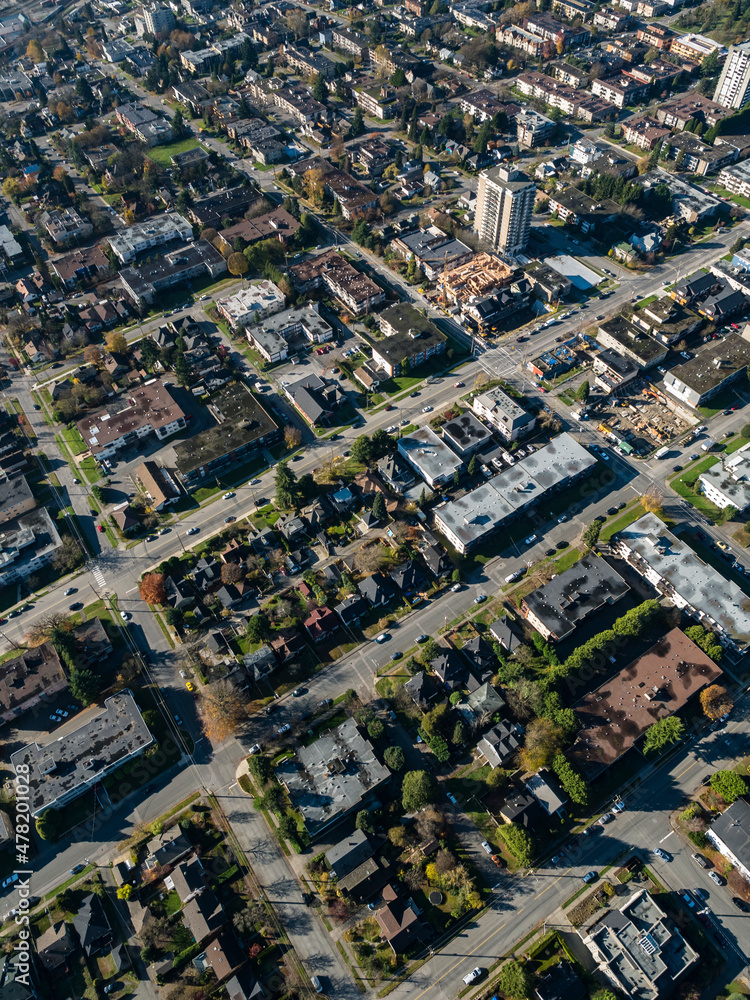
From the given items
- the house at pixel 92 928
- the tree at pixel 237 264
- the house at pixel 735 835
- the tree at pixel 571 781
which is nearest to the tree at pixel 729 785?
the house at pixel 735 835

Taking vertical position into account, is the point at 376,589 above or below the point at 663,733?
above

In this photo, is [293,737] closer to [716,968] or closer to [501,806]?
[501,806]

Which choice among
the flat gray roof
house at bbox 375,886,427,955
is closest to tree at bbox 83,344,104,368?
the flat gray roof

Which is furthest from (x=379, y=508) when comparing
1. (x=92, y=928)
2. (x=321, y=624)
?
(x=92, y=928)

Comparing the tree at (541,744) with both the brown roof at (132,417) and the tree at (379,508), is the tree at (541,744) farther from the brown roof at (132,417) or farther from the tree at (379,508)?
the brown roof at (132,417)

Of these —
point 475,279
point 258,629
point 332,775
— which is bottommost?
point 332,775

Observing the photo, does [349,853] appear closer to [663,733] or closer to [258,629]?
[258,629]
